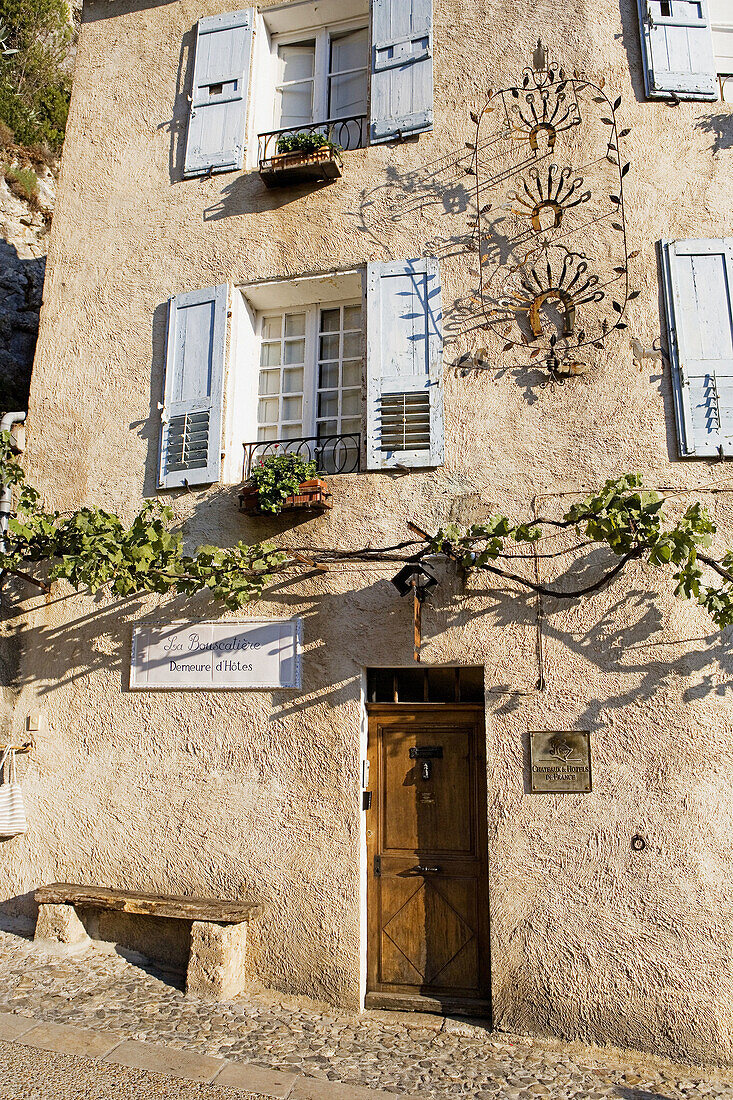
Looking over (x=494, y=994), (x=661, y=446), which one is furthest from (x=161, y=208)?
(x=494, y=994)

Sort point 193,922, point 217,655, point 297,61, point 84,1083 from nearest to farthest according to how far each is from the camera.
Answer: point 84,1083, point 193,922, point 217,655, point 297,61

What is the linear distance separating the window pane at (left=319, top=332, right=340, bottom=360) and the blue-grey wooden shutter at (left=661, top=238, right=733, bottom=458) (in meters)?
2.65

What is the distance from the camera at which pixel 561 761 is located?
203 inches

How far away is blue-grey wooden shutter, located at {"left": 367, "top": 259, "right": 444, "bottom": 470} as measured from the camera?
589 cm

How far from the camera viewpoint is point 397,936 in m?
5.50

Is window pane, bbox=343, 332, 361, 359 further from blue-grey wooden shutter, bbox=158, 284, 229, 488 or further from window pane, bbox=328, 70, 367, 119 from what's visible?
window pane, bbox=328, 70, 367, 119

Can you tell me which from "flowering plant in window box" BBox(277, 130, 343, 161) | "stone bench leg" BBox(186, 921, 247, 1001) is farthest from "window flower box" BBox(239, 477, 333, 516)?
"stone bench leg" BBox(186, 921, 247, 1001)

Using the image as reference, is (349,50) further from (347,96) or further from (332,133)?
(332,133)

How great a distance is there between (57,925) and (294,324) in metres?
5.13

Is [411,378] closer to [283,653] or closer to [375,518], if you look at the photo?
[375,518]

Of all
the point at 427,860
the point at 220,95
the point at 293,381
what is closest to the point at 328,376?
the point at 293,381

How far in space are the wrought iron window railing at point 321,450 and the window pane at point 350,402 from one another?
0.20m

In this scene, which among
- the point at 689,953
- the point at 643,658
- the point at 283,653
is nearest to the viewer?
the point at 689,953

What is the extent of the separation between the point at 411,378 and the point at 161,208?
296 cm
